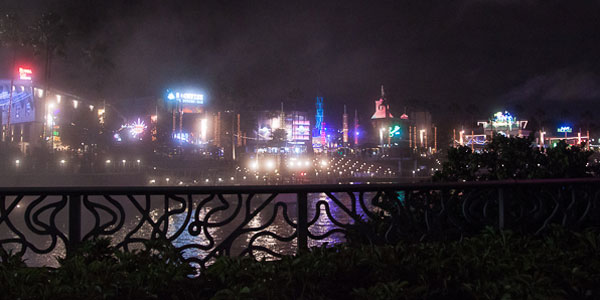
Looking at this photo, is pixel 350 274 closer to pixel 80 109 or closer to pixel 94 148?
pixel 94 148

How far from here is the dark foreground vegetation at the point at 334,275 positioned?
294 cm

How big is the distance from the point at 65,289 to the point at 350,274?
2.04 meters

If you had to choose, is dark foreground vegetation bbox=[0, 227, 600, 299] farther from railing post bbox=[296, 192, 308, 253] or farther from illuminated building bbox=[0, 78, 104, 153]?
illuminated building bbox=[0, 78, 104, 153]

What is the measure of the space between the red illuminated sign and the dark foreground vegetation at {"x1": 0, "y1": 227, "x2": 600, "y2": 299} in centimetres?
5290

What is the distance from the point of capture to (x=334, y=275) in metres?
3.49

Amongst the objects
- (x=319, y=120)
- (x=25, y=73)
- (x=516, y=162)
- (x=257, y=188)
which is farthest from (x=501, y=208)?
(x=319, y=120)

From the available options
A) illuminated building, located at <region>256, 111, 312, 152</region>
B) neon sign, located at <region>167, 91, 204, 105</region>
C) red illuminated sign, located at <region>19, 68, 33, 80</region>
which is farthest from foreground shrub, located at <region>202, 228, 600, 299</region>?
illuminated building, located at <region>256, 111, 312, 152</region>

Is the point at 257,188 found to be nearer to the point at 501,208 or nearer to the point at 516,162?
the point at 501,208

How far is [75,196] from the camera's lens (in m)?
4.33

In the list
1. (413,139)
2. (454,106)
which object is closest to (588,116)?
(454,106)

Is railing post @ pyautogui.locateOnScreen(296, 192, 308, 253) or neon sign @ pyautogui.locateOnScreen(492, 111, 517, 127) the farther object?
neon sign @ pyautogui.locateOnScreen(492, 111, 517, 127)

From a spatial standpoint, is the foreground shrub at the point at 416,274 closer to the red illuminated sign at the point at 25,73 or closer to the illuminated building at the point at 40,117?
the illuminated building at the point at 40,117

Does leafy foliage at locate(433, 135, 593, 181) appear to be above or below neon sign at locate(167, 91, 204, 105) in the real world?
below

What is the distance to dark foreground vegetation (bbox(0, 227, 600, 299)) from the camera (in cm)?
294
